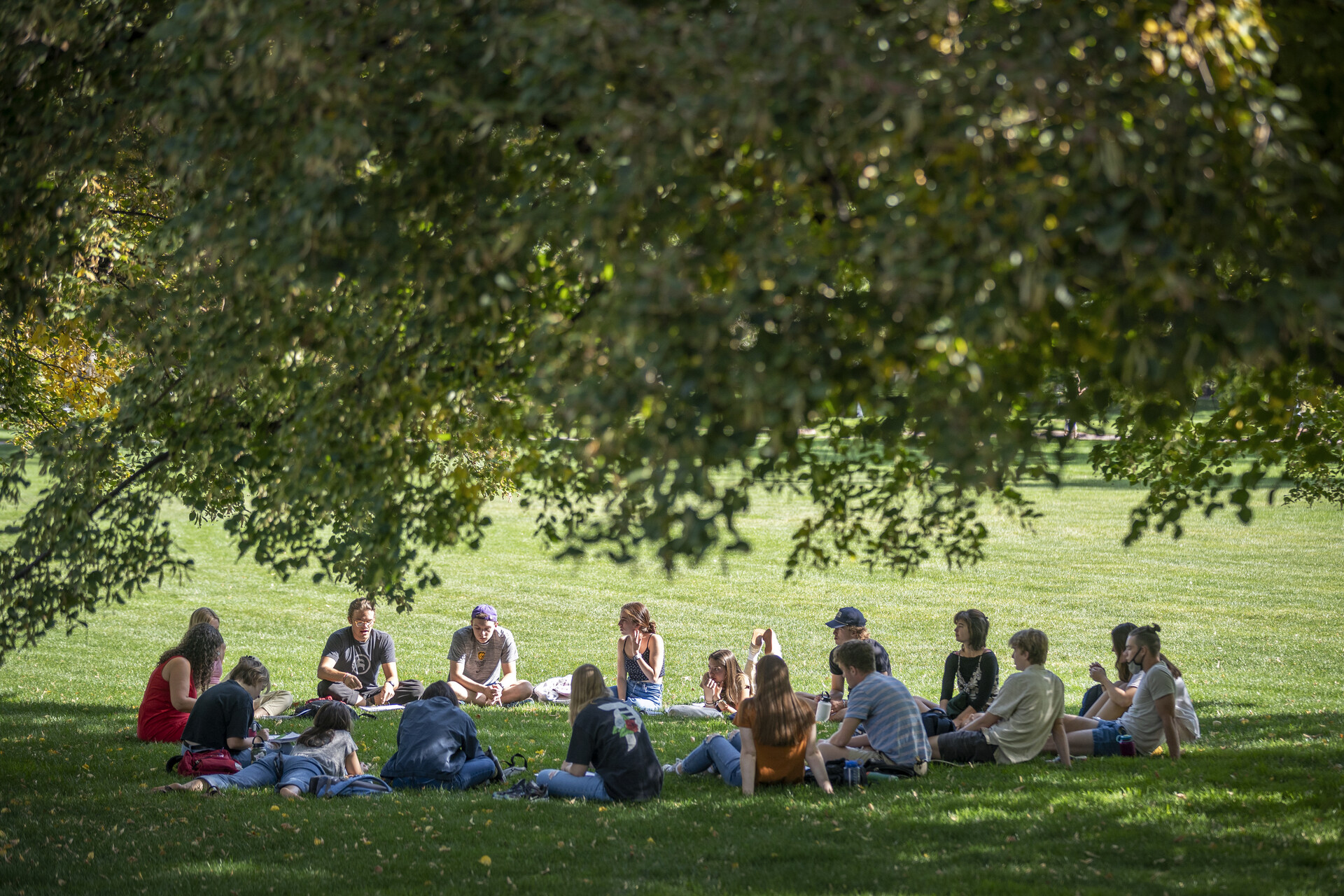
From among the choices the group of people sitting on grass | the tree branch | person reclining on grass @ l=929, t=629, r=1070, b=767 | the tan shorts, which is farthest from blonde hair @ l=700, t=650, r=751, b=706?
the tree branch

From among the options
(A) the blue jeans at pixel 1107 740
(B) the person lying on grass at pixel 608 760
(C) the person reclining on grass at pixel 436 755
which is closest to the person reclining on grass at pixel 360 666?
(C) the person reclining on grass at pixel 436 755

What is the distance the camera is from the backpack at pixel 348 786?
8.77 meters

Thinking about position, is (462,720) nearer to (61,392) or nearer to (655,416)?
(655,416)

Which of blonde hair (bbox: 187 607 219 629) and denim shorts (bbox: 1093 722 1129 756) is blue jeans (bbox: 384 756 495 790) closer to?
blonde hair (bbox: 187 607 219 629)

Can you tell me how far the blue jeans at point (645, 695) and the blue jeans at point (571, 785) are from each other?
4523 mm

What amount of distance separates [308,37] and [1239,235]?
3.27m

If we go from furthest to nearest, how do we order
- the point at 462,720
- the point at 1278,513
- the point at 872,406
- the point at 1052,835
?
the point at 1278,513
the point at 462,720
the point at 1052,835
the point at 872,406

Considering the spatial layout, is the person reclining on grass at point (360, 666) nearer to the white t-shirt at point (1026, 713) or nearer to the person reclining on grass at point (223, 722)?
the person reclining on grass at point (223, 722)

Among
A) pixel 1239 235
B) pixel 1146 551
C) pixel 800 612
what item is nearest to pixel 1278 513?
pixel 1146 551

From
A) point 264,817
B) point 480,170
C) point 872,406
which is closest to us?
point 872,406

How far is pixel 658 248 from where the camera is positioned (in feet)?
13.8

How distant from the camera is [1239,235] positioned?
11.3ft

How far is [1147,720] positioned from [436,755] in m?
6.06

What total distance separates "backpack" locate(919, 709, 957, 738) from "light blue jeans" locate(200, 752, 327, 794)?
5.32 metres
